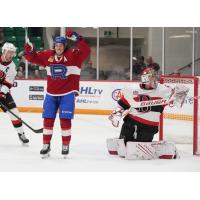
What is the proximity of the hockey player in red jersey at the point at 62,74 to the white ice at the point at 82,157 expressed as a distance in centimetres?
27

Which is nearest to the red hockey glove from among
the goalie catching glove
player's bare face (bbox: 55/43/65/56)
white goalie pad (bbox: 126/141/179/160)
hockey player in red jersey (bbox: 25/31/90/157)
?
hockey player in red jersey (bbox: 25/31/90/157)

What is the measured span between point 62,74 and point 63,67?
0.18ft

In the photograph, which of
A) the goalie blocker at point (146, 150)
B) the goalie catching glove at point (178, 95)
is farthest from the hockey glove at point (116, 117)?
the goalie catching glove at point (178, 95)

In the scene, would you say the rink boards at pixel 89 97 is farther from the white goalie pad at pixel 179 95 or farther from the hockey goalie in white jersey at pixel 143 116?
the hockey goalie in white jersey at pixel 143 116

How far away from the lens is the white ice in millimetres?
3818

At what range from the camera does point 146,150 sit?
409 cm

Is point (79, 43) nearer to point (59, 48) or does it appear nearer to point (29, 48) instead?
point (59, 48)

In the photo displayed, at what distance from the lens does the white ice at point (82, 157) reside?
3.82 m

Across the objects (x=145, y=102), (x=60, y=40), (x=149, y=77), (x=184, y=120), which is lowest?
(x=184, y=120)

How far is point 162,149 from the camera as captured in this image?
13.6 ft

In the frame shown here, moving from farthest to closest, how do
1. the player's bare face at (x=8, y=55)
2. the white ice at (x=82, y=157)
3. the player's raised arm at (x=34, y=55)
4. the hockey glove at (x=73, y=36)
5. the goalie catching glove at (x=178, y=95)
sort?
the player's bare face at (x=8, y=55) → the goalie catching glove at (x=178, y=95) → the player's raised arm at (x=34, y=55) → the hockey glove at (x=73, y=36) → the white ice at (x=82, y=157)

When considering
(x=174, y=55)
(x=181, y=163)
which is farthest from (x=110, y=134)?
(x=174, y=55)

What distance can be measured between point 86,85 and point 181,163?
3.96m

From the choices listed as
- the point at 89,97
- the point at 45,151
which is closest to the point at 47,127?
the point at 45,151
